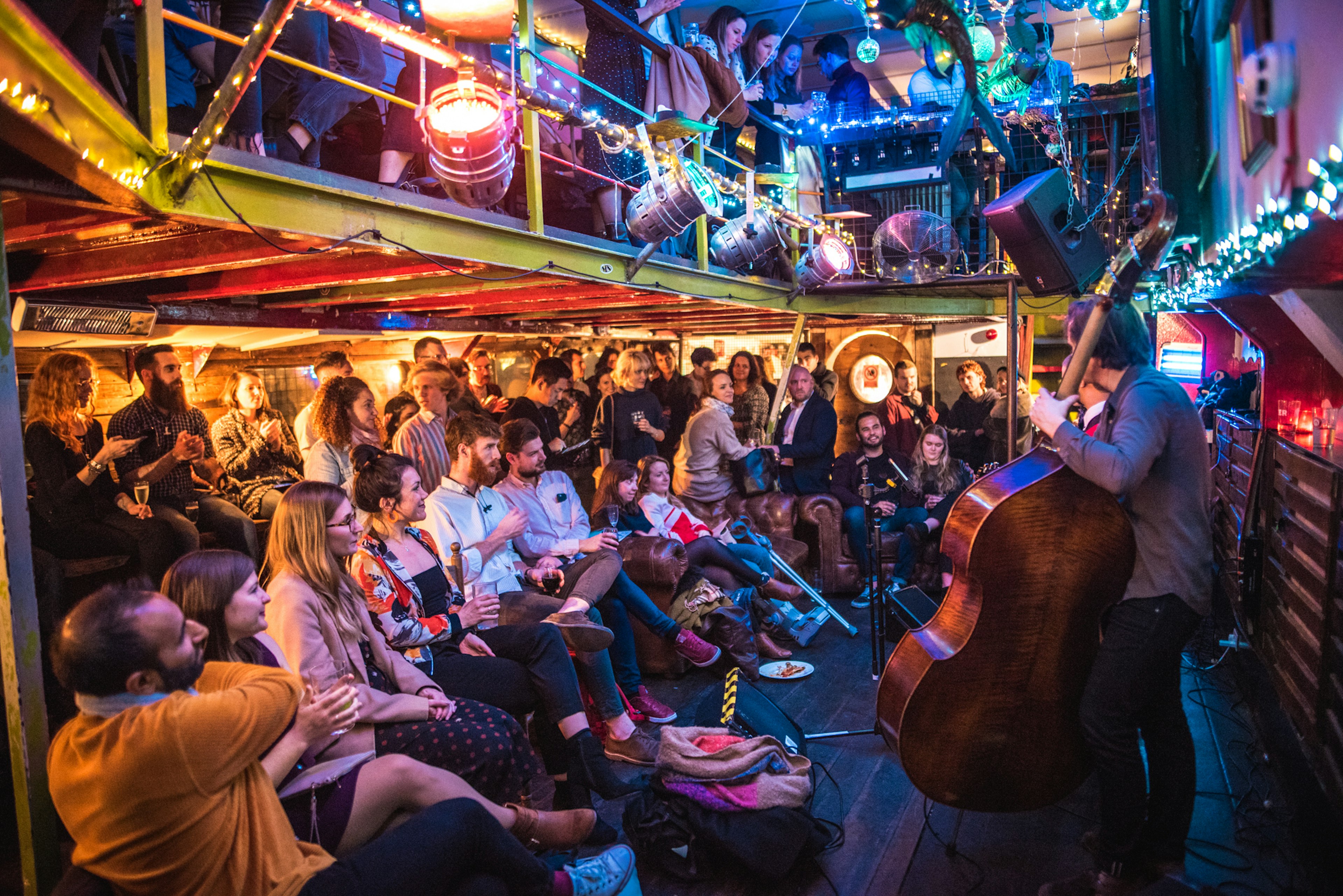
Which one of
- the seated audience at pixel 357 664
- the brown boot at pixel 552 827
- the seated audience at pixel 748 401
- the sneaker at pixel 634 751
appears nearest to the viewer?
the seated audience at pixel 357 664

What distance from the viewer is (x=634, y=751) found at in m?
3.43

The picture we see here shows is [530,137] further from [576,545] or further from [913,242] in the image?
[913,242]

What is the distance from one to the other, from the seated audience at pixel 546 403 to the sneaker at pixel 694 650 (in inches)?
76.5

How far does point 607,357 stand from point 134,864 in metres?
6.99

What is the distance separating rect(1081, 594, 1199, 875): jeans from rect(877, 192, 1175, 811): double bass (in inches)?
4.3

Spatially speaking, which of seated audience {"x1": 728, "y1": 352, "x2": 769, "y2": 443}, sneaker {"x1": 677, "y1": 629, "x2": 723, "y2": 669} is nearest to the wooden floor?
sneaker {"x1": 677, "y1": 629, "x2": 723, "y2": 669}

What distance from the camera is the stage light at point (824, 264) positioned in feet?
21.4

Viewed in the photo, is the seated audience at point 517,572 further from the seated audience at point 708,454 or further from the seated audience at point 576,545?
the seated audience at point 708,454

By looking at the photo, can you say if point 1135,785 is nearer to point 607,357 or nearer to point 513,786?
point 513,786

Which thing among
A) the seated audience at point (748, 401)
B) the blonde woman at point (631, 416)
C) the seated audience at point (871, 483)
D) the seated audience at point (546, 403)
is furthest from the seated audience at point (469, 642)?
the seated audience at point (748, 401)

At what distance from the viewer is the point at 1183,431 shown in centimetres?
218

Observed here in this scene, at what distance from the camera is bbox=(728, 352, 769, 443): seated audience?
22.8 ft

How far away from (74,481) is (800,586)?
392 centimetres

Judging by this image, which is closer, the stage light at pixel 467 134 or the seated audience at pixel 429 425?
the stage light at pixel 467 134
